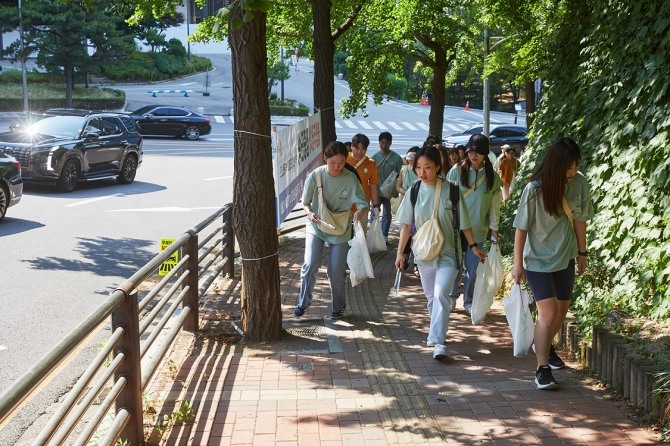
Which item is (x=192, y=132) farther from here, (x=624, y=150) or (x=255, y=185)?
(x=624, y=150)

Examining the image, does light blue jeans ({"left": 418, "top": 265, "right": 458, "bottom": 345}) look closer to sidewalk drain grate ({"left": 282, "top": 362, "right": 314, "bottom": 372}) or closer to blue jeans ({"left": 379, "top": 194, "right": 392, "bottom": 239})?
sidewalk drain grate ({"left": 282, "top": 362, "right": 314, "bottom": 372})

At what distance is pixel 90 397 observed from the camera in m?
4.18

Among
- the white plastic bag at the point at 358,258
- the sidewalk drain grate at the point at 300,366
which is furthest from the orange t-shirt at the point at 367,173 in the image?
the sidewalk drain grate at the point at 300,366

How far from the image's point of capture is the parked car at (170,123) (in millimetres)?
40906

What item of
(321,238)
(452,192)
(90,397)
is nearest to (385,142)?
(321,238)

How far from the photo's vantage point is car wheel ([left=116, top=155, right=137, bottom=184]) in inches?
864

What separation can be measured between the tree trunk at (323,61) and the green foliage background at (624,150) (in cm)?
520

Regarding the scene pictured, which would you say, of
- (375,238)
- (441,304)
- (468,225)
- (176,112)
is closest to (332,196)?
(468,225)

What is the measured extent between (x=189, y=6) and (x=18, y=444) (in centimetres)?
7990

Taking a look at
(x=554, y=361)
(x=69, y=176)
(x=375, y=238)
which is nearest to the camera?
(x=554, y=361)

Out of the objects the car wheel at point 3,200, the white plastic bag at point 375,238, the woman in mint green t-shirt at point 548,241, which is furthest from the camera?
the car wheel at point 3,200

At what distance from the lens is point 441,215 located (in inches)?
287

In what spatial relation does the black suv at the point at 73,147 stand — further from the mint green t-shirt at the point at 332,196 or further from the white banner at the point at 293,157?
the mint green t-shirt at the point at 332,196

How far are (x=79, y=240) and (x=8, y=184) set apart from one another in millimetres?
2240
